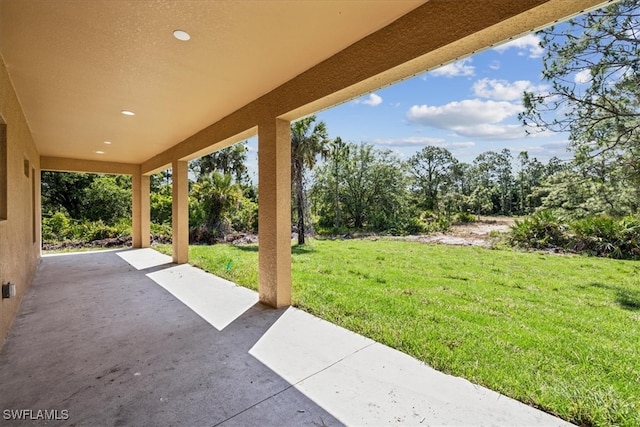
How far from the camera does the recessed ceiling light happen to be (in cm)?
257

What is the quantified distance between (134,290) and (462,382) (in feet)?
16.1

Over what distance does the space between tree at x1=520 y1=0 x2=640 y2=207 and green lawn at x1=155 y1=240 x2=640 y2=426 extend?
106 inches

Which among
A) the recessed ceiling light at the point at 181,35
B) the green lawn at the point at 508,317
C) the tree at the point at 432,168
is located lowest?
the green lawn at the point at 508,317

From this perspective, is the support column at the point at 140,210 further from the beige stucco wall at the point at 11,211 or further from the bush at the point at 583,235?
the bush at the point at 583,235

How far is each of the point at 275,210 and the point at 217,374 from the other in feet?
6.91

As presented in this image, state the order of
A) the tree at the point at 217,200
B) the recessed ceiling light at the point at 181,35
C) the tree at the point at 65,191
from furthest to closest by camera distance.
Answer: the tree at the point at 65,191 < the tree at the point at 217,200 < the recessed ceiling light at the point at 181,35

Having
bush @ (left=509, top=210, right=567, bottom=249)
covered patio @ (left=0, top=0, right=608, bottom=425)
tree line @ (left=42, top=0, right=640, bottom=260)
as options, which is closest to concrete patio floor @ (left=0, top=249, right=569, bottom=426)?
covered patio @ (left=0, top=0, right=608, bottom=425)

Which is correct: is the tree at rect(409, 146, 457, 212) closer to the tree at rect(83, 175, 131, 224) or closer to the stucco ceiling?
the tree at rect(83, 175, 131, 224)

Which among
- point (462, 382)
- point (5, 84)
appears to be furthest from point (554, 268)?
point (5, 84)

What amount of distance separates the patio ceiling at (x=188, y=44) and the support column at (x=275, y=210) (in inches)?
24.5

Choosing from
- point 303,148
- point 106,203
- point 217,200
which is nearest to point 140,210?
point 217,200

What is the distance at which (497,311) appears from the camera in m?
3.87

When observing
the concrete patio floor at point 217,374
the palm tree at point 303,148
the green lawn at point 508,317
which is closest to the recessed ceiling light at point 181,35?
the concrete patio floor at point 217,374

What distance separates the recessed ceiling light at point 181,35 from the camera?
257cm
